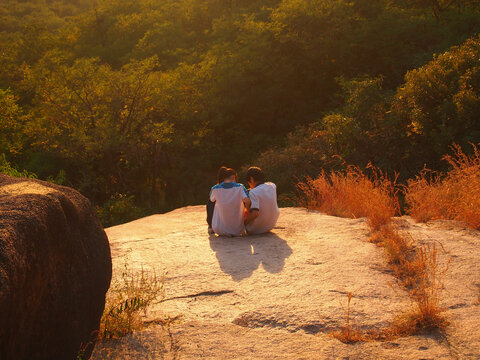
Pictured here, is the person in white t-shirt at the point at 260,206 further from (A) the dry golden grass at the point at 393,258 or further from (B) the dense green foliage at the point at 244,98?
(B) the dense green foliage at the point at 244,98

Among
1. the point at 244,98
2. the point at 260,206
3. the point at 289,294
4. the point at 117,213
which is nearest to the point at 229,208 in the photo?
the point at 260,206

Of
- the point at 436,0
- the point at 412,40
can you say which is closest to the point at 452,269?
the point at 412,40

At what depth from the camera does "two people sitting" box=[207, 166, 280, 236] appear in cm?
721

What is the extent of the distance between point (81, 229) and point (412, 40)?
68.8ft

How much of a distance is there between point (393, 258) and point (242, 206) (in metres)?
2.48

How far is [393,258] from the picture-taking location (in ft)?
18.1

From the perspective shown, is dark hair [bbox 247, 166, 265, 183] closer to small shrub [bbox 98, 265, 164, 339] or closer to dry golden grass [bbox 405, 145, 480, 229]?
dry golden grass [bbox 405, 145, 480, 229]

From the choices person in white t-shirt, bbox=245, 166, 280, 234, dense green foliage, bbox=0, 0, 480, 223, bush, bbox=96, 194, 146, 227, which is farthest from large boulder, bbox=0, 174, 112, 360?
bush, bbox=96, 194, 146, 227

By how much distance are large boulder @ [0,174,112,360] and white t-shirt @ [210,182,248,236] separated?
11.2 ft

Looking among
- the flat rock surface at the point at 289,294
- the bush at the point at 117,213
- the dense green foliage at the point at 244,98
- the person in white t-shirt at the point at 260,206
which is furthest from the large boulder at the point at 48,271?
the bush at the point at 117,213

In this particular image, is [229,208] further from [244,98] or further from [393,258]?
[244,98]

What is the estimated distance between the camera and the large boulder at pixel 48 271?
2645 millimetres

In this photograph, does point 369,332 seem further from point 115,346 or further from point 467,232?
point 467,232

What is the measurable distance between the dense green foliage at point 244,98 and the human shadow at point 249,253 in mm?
7588
